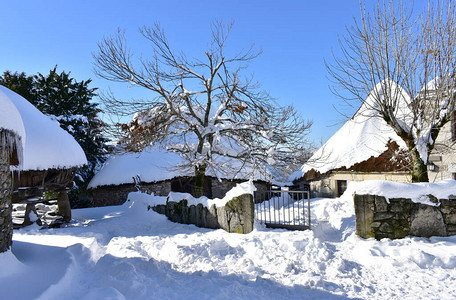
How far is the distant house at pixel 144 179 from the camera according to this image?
52.3ft

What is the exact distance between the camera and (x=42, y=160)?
1004 centimetres

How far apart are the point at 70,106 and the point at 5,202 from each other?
15.7 meters

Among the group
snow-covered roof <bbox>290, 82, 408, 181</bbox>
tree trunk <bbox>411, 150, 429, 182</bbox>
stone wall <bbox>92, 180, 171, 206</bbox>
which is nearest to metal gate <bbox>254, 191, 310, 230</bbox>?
tree trunk <bbox>411, 150, 429, 182</bbox>

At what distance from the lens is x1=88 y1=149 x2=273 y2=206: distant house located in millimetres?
15953

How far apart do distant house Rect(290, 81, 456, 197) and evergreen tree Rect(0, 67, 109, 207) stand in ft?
41.9

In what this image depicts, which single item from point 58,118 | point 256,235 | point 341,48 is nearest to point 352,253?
point 256,235

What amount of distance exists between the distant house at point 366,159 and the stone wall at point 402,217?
447 cm

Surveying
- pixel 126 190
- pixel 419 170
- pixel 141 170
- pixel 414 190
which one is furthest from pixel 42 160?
pixel 419 170

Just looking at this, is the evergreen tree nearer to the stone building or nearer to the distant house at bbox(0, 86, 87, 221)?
the distant house at bbox(0, 86, 87, 221)

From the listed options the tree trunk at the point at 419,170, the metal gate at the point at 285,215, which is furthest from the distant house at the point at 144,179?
the tree trunk at the point at 419,170

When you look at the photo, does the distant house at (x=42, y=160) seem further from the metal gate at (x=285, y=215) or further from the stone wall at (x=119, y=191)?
the metal gate at (x=285, y=215)

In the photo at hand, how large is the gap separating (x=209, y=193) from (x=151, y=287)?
13.0 metres

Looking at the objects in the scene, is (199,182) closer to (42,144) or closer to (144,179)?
(144,179)

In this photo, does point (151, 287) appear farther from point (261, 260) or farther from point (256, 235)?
point (256, 235)
